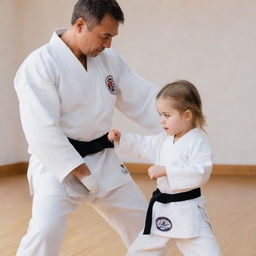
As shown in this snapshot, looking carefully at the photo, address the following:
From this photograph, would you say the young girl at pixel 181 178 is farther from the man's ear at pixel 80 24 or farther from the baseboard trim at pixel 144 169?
the baseboard trim at pixel 144 169

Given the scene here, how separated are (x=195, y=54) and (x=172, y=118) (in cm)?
462

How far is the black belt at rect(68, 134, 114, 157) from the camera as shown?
2.89m

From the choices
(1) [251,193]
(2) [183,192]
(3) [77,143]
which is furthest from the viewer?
(1) [251,193]

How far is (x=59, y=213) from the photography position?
269cm

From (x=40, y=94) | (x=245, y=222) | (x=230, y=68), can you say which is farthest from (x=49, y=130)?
(x=230, y=68)

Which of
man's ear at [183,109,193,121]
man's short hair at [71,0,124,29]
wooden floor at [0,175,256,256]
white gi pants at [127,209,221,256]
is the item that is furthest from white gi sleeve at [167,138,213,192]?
wooden floor at [0,175,256,256]

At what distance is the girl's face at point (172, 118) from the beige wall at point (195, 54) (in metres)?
4.52

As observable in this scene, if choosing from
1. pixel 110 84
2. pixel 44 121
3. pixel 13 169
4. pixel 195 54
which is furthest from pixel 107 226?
pixel 13 169

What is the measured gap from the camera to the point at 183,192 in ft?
8.53

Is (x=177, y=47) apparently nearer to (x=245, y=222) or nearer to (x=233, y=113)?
(x=233, y=113)

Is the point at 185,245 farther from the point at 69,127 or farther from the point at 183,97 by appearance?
the point at 69,127

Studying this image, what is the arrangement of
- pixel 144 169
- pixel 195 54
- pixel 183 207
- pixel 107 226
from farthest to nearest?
pixel 144 169 → pixel 195 54 → pixel 107 226 → pixel 183 207

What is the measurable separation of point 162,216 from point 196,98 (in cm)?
54

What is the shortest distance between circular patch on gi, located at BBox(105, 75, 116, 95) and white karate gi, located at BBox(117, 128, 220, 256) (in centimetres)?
43
